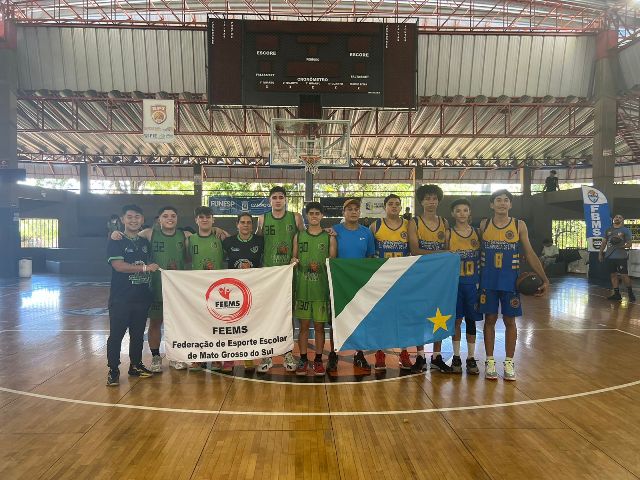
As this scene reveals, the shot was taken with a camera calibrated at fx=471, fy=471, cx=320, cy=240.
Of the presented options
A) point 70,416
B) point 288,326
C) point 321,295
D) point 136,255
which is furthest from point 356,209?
point 70,416

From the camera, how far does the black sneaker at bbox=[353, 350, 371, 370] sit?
505cm

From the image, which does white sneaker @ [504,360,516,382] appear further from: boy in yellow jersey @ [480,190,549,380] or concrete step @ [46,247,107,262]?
concrete step @ [46,247,107,262]

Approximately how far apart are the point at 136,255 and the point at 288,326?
64.2 inches

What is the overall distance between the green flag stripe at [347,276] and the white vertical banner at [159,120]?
357 inches

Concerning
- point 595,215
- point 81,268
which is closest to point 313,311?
point 595,215

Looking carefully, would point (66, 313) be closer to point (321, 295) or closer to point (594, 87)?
point (321, 295)

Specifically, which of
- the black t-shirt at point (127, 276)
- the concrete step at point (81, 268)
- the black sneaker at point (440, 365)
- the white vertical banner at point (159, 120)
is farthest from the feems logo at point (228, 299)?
the concrete step at point (81, 268)

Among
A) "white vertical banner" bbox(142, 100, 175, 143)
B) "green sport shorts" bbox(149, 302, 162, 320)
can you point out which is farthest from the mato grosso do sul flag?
"white vertical banner" bbox(142, 100, 175, 143)

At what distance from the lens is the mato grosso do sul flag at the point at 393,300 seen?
4.60 meters

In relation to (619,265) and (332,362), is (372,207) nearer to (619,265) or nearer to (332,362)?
(619,265)

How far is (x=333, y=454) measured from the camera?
10.0 ft

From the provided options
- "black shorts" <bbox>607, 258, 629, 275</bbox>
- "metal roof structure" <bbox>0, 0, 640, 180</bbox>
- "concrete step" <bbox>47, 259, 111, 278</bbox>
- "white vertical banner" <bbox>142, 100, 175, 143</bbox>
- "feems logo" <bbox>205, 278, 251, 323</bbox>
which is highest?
"metal roof structure" <bbox>0, 0, 640, 180</bbox>

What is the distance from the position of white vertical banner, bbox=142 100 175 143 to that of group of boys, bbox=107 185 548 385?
811cm

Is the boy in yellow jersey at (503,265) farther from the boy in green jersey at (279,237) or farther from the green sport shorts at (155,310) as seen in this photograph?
the green sport shorts at (155,310)
